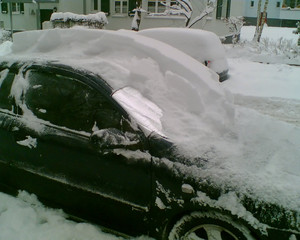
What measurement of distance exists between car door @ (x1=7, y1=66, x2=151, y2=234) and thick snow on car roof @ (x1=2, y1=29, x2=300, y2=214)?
24cm

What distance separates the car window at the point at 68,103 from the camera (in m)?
2.51

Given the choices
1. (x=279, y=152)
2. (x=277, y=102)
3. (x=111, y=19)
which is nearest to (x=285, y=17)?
(x=111, y=19)

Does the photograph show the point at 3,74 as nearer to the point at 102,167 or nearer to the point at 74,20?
the point at 102,167


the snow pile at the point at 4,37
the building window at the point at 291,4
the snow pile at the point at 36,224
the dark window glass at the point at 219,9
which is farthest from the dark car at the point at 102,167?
the building window at the point at 291,4

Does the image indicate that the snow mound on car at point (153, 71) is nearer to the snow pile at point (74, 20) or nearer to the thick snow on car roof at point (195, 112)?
the thick snow on car roof at point (195, 112)

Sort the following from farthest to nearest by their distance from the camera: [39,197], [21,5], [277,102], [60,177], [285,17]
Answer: [285,17] → [21,5] → [277,102] → [39,197] → [60,177]

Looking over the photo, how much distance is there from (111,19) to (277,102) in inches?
703

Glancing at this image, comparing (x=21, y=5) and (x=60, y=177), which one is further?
(x=21, y=5)

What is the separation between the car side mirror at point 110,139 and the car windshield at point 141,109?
0.16m

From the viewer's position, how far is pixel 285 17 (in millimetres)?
44250

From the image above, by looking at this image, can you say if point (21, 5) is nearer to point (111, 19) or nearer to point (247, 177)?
point (111, 19)

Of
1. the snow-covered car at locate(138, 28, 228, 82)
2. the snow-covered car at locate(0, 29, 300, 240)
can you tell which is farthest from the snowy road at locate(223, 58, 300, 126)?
the snow-covered car at locate(0, 29, 300, 240)

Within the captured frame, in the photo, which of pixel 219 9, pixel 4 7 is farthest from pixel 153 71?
pixel 4 7

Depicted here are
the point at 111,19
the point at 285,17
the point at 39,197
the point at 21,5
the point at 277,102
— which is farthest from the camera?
the point at 285,17
